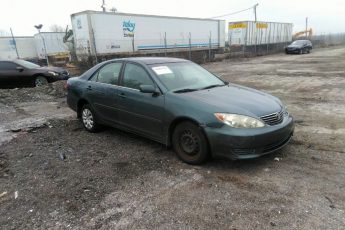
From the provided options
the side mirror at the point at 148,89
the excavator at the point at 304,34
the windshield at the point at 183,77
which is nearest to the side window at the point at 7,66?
the windshield at the point at 183,77

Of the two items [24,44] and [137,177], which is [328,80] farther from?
[24,44]

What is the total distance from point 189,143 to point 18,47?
1349 inches

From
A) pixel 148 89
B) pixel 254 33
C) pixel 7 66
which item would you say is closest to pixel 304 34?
pixel 254 33

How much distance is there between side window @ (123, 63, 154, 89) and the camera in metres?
5.19

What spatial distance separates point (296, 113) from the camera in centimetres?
750

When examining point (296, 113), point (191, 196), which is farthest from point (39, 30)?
point (191, 196)

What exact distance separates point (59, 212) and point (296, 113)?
587 cm

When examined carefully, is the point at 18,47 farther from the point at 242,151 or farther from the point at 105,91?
the point at 242,151

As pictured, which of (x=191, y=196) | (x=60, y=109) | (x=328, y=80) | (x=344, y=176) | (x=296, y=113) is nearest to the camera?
(x=191, y=196)

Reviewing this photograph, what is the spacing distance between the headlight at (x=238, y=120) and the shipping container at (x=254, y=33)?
31.1 m

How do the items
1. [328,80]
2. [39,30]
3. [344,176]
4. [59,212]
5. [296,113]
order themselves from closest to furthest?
[59,212] < [344,176] < [296,113] < [328,80] < [39,30]

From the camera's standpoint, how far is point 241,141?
411 cm

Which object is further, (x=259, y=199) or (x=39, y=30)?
(x=39, y=30)

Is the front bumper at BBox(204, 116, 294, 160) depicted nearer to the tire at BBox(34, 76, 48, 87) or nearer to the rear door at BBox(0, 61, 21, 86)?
the tire at BBox(34, 76, 48, 87)
